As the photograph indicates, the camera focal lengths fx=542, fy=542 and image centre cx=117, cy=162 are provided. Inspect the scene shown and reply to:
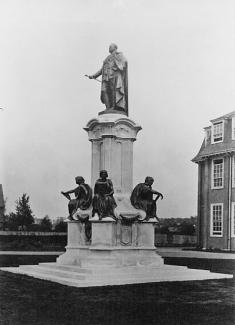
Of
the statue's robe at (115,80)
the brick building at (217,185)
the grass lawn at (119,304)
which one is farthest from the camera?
the brick building at (217,185)

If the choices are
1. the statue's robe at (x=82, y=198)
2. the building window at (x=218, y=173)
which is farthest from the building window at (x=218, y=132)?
the statue's robe at (x=82, y=198)

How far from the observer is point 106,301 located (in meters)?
10.0

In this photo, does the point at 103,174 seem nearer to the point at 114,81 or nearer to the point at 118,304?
the point at 114,81

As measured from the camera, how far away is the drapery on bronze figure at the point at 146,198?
1467cm

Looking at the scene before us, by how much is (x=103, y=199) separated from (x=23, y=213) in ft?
82.4

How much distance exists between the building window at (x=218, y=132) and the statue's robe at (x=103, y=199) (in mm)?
21823

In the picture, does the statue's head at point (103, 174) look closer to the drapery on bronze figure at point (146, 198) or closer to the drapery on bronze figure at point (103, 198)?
the drapery on bronze figure at point (103, 198)

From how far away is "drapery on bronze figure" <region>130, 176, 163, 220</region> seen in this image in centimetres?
1467

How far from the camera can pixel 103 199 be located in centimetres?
1385

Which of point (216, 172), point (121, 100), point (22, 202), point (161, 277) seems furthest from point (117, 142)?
point (22, 202)

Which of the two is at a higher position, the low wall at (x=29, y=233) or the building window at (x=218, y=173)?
the building window at (x=218, y=173)

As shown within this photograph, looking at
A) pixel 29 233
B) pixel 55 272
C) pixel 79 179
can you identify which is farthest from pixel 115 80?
pixel 29 233

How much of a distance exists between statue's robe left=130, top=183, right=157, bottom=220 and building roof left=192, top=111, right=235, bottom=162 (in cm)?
1905

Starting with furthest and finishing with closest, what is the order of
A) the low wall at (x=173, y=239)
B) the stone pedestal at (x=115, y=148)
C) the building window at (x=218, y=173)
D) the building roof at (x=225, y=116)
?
the low wall at (x=173, y=239) → the building roof at (x=225, y=116) → the building window at (x=218, y=173) → the stone pedestal at (x=115, y=148)
